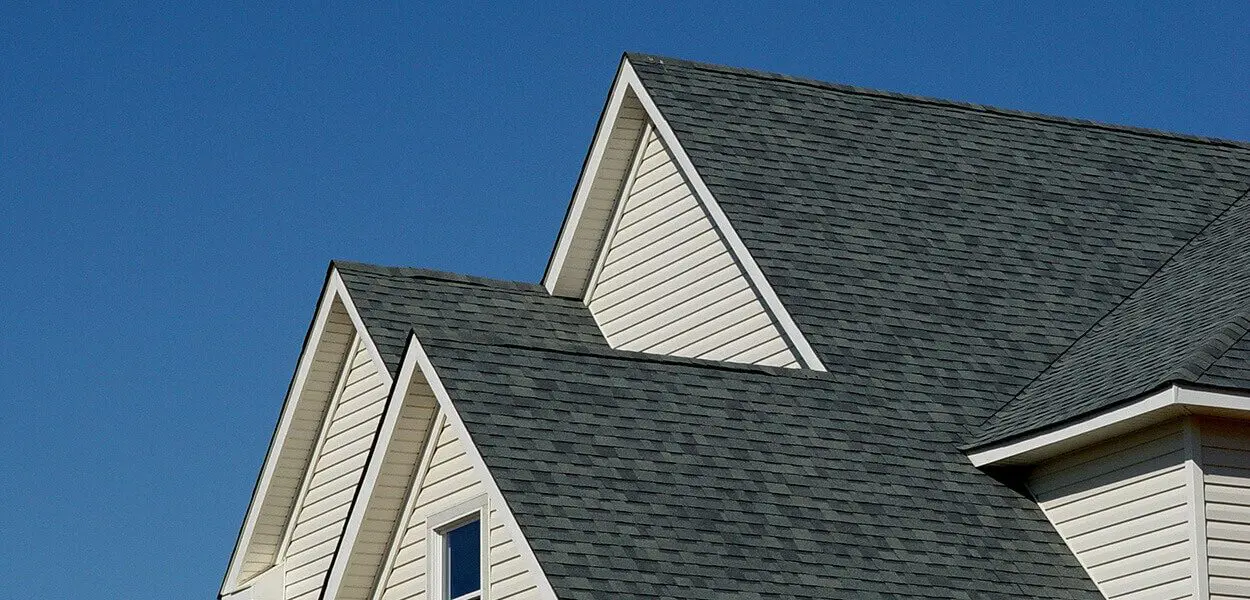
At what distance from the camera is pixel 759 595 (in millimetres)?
13875

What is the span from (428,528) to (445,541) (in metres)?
0.18

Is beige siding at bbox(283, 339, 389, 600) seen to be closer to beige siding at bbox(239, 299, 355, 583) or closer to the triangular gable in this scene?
beige siding at bbox(239, 299, 355, 583)

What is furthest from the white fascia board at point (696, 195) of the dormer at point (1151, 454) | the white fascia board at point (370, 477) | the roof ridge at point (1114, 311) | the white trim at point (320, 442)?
the white fascia board at point (370, 477)

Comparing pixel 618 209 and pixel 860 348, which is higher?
pixel 618 209

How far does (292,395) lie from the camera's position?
68.7ft

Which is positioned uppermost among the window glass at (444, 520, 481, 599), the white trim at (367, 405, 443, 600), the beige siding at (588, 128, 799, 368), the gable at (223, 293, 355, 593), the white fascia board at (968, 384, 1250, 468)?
the beige siding at (588, 128, 799, 368)

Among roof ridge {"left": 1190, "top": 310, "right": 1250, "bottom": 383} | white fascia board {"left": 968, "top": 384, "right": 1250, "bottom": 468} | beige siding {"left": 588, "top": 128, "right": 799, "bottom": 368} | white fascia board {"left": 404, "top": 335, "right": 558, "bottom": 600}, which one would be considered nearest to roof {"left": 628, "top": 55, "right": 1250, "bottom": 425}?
beige siding {"left": 588, "top": 128, "right": 799, "bottom": 368}

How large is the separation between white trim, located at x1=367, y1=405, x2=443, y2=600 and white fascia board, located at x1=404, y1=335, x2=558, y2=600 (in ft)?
0.61

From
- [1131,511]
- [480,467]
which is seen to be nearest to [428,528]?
[480,467]

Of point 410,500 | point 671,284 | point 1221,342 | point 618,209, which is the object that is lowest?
point 410,500

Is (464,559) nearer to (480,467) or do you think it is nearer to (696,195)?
(480,467)

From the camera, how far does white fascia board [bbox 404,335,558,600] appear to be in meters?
13.5

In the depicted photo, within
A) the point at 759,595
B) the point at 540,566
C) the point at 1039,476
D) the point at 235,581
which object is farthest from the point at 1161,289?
Result: the point at 235,581

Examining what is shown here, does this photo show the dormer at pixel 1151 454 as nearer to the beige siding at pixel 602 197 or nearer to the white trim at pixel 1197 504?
the white trim at pixel 1197 504
